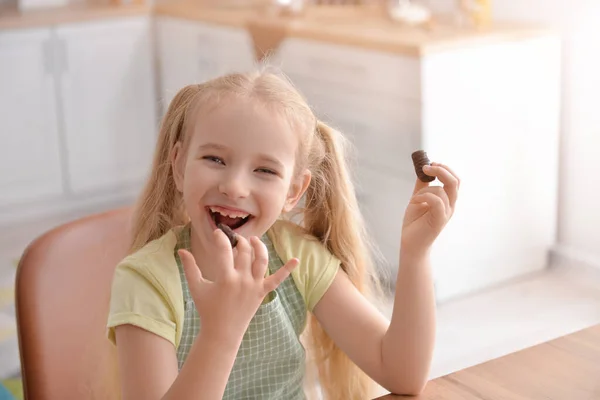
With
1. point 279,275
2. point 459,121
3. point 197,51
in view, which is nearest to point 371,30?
point 459,121

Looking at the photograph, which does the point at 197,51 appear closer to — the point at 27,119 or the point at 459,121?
the point at 27,119

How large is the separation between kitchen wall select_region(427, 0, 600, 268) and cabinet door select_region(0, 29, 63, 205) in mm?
1920

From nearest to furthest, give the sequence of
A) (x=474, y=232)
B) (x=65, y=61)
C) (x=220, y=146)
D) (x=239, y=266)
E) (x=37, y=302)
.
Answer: (x=239, y=266), (x=220, y=146), (x=37, y=302), (x=474, y=232), (x=65, y=61)

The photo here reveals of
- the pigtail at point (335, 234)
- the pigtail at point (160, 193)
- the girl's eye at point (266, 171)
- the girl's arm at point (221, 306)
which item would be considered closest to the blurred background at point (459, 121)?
the pigtail at point (335, 234)

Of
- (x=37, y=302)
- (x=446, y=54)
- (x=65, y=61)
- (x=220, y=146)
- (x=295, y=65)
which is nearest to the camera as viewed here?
(x=220, y=146)

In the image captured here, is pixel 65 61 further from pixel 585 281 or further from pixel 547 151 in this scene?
pixel 585 281

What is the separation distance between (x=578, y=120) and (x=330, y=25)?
0.93 m

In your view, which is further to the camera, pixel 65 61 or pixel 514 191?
pixel 65 61

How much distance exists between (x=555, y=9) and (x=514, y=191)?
64cm

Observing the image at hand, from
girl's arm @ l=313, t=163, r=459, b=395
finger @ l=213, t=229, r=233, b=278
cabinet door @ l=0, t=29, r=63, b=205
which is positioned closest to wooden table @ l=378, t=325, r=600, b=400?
girl's arm @ l=313, t=163, r=459, b=395

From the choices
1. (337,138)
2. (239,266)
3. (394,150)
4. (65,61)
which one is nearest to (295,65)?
(394,150)

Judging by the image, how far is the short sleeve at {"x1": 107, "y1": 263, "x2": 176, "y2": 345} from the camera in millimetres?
1029

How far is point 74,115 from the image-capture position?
13.6 ft

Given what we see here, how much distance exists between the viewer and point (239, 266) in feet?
2.83
